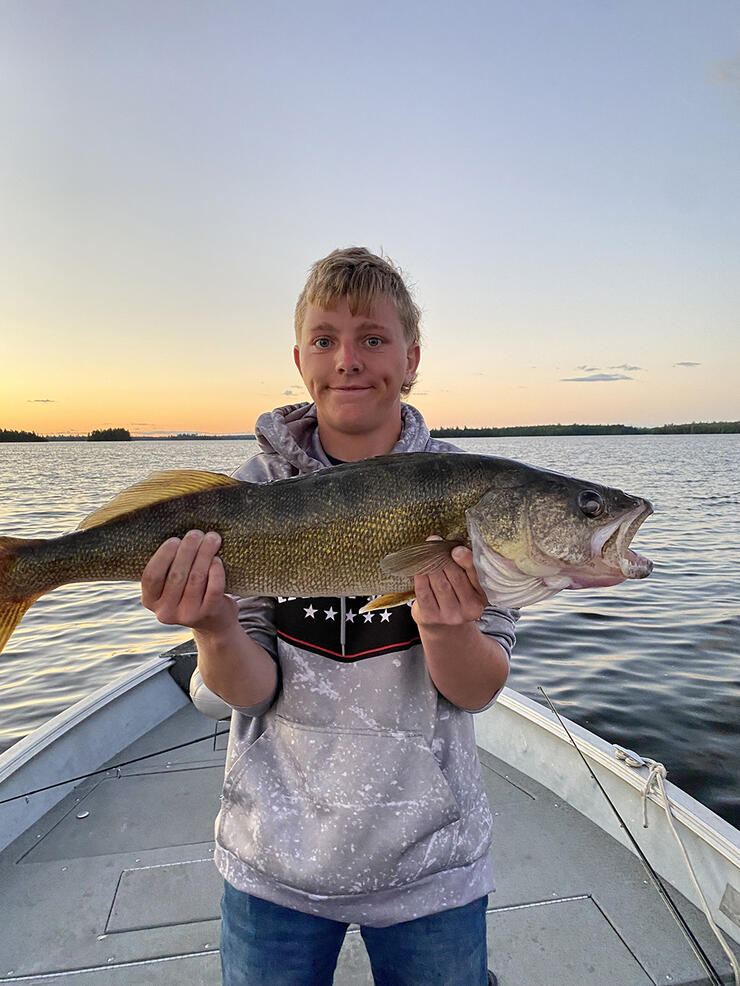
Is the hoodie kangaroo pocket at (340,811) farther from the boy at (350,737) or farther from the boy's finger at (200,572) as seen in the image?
the boy's finger at (200,572)

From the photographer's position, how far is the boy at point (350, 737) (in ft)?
7.43

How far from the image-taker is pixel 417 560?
251 cm

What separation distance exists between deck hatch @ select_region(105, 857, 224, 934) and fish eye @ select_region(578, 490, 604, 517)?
340cm

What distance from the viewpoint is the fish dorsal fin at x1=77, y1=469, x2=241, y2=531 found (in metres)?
2.77

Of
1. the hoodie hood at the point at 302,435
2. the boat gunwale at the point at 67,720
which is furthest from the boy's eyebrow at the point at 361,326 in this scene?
the boat gunwale at the point at 67,720

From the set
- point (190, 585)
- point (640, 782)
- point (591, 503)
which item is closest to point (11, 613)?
point (190, 585)

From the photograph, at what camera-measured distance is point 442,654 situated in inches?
95.0

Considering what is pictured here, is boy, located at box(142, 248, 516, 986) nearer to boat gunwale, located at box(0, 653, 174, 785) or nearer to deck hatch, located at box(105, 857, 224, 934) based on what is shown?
deck hatch, located at box(105, 857, 224, 934)

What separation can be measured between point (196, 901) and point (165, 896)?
212 mm

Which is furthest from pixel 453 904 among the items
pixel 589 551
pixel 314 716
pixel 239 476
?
pixel 239 476

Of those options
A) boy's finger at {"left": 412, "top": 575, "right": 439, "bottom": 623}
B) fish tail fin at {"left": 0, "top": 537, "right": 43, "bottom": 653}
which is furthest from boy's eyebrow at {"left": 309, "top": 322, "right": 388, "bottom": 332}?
fish tail fin at {"left": 0, "top": 537, "right": 43, "bottom": 653}

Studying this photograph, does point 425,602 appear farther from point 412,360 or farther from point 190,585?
point 412,360

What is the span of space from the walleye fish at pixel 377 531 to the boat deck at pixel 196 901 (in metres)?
2.29

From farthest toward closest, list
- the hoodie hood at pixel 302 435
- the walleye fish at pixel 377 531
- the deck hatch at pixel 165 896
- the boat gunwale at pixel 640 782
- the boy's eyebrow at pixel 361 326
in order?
the deck hatch at pixel 165 896
the boat gunwale at pixel 640 782
the hoodie hood at pixel 302 435
the boy's eyebrow at pixel 361 326
the walleye fish at pixel 377 531
